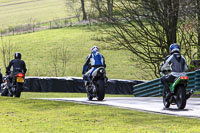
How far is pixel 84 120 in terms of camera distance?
10.4 m

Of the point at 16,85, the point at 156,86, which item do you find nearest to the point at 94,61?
the point at 16,85

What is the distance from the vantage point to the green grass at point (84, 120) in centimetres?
895

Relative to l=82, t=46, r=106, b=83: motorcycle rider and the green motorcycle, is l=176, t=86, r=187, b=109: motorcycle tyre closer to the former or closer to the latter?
the green motorcycle

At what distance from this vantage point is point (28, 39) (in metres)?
63.9

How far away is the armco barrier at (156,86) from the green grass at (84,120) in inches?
313

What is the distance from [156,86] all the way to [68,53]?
110 ft

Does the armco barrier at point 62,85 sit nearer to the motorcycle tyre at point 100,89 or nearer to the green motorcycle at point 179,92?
the motorcycle tyre at point 100,89

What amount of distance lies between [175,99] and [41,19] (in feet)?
261

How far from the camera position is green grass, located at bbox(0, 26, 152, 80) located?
46531mm

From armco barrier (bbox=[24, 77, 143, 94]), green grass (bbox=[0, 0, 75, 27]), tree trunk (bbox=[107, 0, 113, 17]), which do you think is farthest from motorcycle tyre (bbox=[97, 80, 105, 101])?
green grass (bbox=[0, 0, 75, 27])

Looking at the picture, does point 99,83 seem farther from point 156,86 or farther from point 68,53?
point 68,53

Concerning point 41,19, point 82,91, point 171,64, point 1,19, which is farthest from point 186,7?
point 1,19

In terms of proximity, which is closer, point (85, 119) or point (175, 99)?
point (85, 119)

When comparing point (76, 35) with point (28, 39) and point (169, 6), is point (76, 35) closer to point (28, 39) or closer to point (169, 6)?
point (28, 39)
